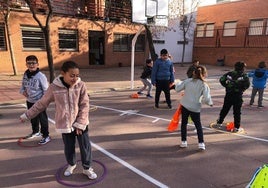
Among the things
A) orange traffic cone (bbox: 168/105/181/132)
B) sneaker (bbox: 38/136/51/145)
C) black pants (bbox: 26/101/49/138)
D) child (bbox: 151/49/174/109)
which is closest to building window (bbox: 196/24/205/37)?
child (bbox: 151/49/174/109)

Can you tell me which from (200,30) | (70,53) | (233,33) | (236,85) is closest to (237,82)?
(236,85)

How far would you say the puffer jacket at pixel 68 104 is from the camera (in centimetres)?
345

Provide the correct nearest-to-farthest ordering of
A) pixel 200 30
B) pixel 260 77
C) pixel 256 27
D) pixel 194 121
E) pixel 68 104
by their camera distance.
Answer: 1. pixel 68 104
2. pixel 194 121
3. pixel 260 77
4. pixel 256 27
5. pixel 200 30

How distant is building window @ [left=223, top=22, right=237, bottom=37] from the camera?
1022 inches

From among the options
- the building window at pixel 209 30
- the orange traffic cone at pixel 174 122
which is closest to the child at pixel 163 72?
the orange traffic cone at pixel 174 122

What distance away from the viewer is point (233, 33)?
2595 cm

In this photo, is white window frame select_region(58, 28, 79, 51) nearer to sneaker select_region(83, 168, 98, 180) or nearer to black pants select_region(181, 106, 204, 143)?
black pants select_region(181, 106, 204, 143)

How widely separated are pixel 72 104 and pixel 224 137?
12.3ft

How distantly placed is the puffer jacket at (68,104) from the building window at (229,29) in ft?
84.5

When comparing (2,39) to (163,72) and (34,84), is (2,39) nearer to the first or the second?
(163,72)

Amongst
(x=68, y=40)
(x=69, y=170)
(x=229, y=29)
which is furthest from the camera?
(x=229, y=29)

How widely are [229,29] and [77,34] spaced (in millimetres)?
16272

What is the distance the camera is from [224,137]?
18.5 ft

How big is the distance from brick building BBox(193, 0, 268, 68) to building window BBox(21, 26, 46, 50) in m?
17.9
